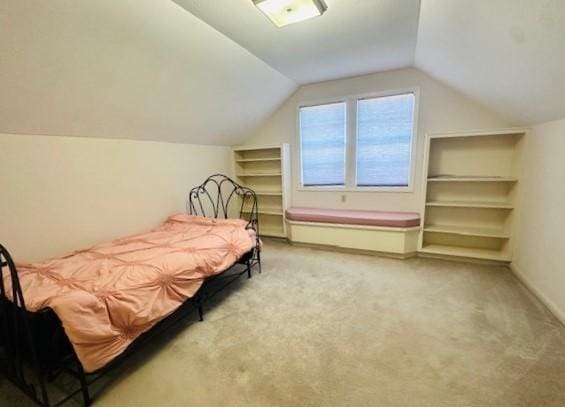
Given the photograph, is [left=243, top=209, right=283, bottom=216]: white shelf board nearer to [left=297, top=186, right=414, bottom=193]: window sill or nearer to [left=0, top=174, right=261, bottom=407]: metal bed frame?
[left=297, top=186, right=414, bottom=193]: window sill

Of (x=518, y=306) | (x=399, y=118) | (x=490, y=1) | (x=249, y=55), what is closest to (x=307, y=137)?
(x=399, y=118)

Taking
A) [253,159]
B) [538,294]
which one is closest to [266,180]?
[253,159]

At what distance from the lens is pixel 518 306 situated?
2.23 metres

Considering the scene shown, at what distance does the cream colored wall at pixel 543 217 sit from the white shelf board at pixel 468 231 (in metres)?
0.19

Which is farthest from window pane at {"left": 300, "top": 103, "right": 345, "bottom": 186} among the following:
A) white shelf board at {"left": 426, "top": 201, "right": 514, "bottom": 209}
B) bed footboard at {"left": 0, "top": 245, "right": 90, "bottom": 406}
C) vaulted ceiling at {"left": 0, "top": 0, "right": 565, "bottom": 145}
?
bed footboard at {"left": 0, "top": 245, "right": 90, "bottom": 406}

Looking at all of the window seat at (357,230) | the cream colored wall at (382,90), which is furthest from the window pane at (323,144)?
the window seat at (357,230)

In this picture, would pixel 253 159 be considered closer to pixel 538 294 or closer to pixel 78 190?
pixel 78 190

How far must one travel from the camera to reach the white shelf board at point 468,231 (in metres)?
3.04

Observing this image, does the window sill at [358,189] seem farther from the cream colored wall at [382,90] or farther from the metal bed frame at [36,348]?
the metal bed frame at [36,348]

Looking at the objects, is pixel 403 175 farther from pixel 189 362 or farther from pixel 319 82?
pixel 189 362

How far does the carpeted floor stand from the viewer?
1.44 m

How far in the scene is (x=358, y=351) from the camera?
1.76 metres

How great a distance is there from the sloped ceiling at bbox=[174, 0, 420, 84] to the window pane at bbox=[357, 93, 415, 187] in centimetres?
47

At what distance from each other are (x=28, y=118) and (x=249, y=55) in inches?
76.4
